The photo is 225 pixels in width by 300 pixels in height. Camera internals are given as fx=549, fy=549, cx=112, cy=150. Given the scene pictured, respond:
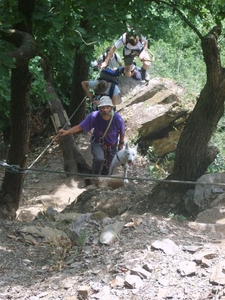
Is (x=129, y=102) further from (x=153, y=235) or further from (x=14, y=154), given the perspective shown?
(x=153, y=235)

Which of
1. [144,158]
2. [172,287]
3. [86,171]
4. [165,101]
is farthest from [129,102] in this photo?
[172,287]

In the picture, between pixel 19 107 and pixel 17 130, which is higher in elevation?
pixel 19 107

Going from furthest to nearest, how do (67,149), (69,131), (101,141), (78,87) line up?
(78,87) → (67,149) → (101,141) → (69,131)

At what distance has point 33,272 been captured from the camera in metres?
5.02

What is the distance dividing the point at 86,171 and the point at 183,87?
4343mm

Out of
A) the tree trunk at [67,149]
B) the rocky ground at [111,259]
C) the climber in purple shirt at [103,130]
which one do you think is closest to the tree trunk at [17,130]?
the climber in purple shirt at [103,130]

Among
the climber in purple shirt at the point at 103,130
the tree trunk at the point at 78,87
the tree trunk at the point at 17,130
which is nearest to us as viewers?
the tree trunk at the point at 17,130

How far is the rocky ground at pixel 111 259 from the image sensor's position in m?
4.24

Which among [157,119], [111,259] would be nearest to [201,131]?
[111,259]

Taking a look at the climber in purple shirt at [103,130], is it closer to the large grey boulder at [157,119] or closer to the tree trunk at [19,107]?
the tree trunk at [19,107]

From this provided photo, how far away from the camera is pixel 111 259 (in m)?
4.74

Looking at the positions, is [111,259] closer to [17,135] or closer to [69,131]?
[17,135]

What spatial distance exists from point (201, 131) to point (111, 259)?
294 centimetres

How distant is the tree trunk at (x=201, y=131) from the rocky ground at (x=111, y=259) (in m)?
0.83
